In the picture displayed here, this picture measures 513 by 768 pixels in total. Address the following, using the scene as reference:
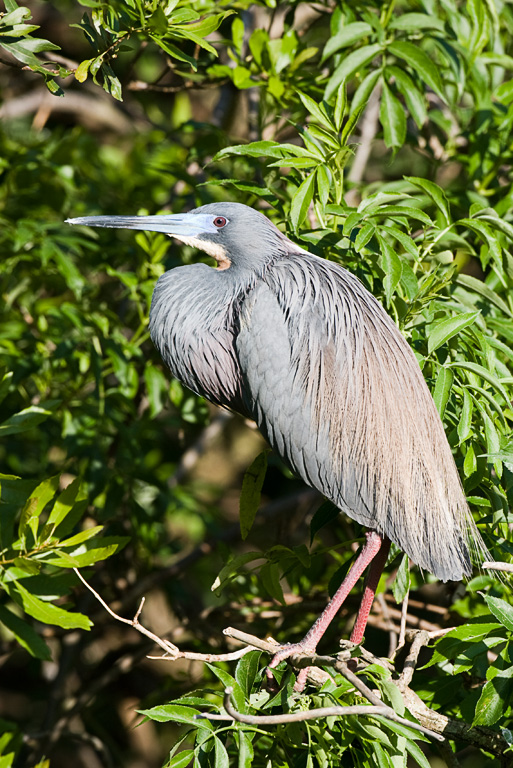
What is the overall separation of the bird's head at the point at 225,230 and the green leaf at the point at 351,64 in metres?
0.47

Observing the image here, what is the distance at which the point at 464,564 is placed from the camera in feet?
8.03

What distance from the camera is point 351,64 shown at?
108 inches

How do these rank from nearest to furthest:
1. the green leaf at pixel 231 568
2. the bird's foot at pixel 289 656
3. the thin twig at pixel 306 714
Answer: the thin twig at pixel 306 714
the bird's foot at pixel 289 656
the green leaf at pixel 231 568

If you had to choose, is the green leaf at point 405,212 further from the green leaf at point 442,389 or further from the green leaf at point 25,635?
the green leaf at point 25,635

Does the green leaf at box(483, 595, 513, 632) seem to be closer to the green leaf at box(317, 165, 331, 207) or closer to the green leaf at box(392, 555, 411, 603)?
the green leaf at box(392, 555, 411, 603)

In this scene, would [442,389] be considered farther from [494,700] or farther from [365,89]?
[365,89]

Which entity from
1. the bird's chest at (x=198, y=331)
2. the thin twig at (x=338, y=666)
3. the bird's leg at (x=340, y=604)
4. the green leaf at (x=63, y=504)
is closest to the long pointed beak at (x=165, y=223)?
the bird's chest at (x=198, y=331)

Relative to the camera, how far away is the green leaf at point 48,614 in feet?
7.51

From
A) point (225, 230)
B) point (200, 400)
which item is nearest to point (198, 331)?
point (225, 230)

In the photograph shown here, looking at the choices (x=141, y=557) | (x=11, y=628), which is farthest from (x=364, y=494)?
(x=141, y=557)

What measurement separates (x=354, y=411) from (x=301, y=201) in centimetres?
63

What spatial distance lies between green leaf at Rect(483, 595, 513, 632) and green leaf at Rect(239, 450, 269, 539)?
0.87 metres

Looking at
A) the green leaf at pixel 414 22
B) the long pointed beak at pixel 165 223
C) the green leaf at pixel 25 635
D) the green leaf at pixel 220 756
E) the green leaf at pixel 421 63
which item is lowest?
the green leaf at pixel 25 635

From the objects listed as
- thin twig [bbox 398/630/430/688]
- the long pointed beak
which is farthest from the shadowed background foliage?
the long pointed beak
